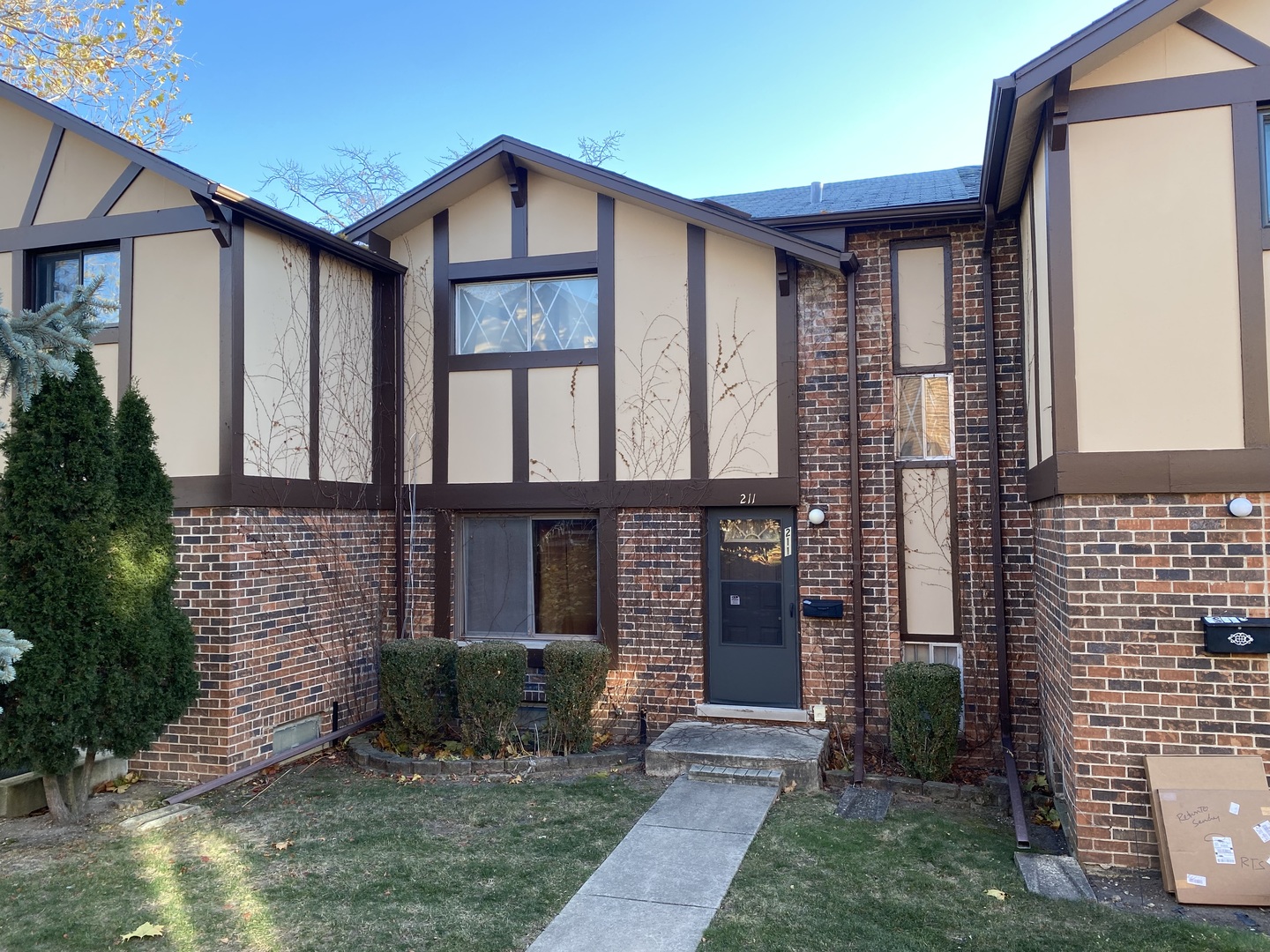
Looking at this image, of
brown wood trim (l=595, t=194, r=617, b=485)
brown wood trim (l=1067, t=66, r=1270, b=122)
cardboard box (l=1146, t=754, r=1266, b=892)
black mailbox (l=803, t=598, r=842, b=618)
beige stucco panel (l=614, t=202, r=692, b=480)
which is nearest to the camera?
cardboard box (l=1146, t=754, r=1266, b=892)

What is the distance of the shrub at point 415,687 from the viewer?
7805 millimetres

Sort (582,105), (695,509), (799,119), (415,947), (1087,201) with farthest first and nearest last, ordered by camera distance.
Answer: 1. (582,105)
2. (799,119)
3. (695,509)
4. (1087,201)
5. (415,947)

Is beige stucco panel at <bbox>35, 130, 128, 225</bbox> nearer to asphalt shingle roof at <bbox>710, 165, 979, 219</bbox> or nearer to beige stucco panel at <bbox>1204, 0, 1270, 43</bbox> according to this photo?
asphalt shingle roof at <bbox>710, 165, 979, 219</bbox>

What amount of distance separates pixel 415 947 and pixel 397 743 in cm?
362

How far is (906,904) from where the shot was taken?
4898mm

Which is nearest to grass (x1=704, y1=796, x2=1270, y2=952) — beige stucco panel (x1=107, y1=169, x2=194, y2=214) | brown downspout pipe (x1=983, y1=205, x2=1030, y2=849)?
brown downspout pipe (x1=983, y1=205, x2=1030, y2=849)

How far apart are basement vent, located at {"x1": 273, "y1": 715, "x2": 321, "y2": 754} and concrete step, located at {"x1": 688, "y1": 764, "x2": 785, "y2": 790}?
349cm

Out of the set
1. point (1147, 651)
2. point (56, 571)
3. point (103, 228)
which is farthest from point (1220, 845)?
point (103, 228)

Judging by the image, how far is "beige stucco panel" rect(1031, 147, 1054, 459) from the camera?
5.67 m

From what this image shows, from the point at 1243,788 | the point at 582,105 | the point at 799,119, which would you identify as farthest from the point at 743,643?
the point at 582,105

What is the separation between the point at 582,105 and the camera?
21.5m

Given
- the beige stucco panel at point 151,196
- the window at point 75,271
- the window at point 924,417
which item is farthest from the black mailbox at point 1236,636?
the window at point 75,271

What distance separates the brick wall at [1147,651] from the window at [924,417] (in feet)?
8.40

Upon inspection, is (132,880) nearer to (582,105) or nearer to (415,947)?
(415,947)
